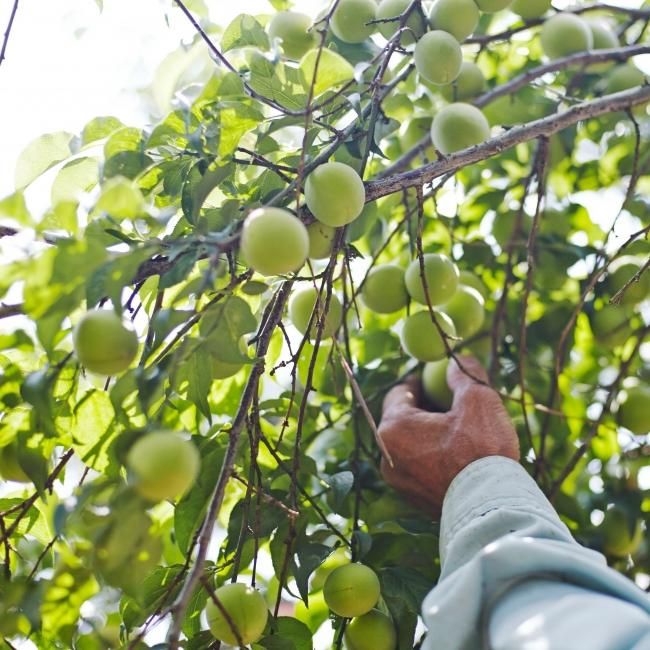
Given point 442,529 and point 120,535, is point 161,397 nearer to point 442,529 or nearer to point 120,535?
point 120,535

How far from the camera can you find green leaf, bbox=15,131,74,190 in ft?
3.08

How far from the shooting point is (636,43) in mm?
1370

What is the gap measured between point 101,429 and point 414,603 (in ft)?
1.33

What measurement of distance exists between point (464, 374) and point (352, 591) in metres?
0.38

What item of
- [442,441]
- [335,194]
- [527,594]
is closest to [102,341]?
[335,194]

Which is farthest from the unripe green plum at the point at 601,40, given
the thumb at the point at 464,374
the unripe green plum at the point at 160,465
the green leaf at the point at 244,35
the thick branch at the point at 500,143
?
the unripe green plum at the point at 160,465

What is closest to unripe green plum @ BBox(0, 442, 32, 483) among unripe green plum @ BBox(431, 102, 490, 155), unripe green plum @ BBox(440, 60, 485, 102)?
unripe green plum @ BBox(431, 102, 490, 155)

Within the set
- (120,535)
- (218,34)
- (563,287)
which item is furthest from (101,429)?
(563,287)

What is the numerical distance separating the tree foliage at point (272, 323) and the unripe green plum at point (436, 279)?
1.8 inches

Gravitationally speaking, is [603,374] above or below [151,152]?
below

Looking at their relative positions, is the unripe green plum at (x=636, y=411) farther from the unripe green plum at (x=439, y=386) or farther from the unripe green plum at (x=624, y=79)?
the unripe green plum at (x=624, y=79)

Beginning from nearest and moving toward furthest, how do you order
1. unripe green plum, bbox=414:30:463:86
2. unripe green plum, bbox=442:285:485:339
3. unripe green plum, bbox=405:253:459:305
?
unripe green plum, bbox=414:30:463:86 < unripe green plum, bbox=405:253:459:305 < unripe green plum, bbox=442:285:485:339

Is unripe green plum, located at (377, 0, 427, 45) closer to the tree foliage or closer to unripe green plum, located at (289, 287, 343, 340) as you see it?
the tree foliage

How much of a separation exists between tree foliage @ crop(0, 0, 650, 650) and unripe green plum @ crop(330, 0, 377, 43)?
0.02 m
